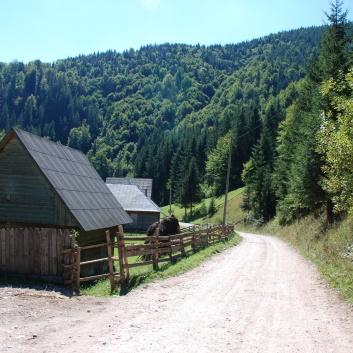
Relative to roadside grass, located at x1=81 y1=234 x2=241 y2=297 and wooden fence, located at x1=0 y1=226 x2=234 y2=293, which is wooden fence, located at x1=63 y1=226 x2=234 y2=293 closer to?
wooden fence, located at x1=0 y1=226 x2=234 y2=293

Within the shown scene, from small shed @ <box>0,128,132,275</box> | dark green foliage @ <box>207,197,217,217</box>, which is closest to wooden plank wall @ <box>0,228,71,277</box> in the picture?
small shed @ <box>0,128,132,275</box>

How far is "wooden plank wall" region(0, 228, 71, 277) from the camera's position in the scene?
1333 centimetres

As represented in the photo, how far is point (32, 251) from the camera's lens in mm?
13719

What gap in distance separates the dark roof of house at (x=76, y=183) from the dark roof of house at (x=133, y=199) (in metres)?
24.4

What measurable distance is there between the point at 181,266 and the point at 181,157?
290 feet

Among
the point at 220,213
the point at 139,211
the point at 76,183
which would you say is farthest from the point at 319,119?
the point at 220,213

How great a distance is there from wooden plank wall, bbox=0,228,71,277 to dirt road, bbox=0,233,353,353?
70.2 inches

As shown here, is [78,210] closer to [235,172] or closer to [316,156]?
[316,156]

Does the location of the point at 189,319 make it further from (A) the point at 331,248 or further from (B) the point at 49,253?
(A) the point at 331,248

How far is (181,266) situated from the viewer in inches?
616

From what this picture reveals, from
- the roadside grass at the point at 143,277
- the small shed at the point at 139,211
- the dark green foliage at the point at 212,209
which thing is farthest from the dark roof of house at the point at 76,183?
the dark green foliage at the point at 212,209

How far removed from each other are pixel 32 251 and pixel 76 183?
20.9ft

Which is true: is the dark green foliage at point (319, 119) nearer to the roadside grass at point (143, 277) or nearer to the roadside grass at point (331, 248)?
the roadside grass at point (331, 248)

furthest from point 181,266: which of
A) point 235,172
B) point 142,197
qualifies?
point 235,172
